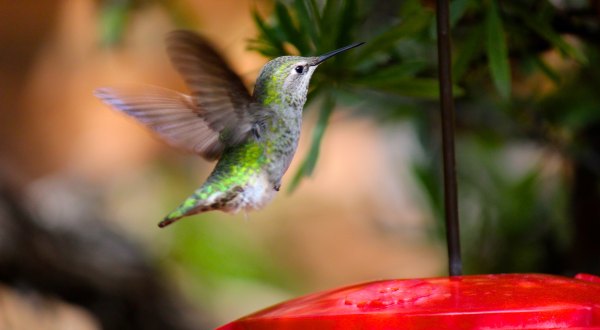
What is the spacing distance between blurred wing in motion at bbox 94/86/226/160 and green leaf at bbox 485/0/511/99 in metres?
0.32

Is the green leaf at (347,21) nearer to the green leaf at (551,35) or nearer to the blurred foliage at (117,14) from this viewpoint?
the green leaf at (551,35)

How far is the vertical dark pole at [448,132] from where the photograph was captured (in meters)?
0.85

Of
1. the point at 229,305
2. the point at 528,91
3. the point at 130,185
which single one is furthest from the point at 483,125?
the point at 130,185

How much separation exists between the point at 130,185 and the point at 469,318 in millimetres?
3215

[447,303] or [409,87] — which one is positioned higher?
[409,87]

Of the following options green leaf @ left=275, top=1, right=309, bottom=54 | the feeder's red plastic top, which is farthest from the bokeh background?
the feeder's red plastic top

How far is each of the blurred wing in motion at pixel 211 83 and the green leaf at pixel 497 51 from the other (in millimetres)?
274

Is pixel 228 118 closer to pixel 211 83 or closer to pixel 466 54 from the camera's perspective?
pixel 211 83

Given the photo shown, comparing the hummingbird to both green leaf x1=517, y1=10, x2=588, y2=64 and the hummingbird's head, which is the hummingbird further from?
green leaf x1=517, y1=10, x2=588, y2=64

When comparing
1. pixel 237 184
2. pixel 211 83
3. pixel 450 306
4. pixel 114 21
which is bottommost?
pixel 450 306

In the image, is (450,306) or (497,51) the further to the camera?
(497,51)

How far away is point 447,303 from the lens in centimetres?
72

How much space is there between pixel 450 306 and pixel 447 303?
1 centimetres

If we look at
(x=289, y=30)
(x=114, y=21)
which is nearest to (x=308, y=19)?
(x=289, y=30)
